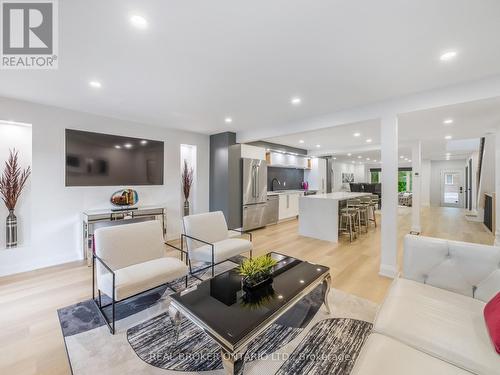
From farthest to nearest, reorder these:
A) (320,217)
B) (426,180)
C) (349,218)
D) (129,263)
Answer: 1. (426,180)
2. (320,217)
3. (349,218)
4. (129,263)

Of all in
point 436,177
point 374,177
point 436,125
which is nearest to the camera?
point 436,125

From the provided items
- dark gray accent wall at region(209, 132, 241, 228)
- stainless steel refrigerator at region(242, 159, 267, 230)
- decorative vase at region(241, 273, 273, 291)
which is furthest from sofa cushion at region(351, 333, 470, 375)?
stainless steel refrigerator at region(242, 159, 267, 230)

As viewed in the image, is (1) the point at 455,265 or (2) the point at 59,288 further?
(2) the point at 59,288

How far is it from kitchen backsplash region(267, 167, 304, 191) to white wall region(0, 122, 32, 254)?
6.05 meters

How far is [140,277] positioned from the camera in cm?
217

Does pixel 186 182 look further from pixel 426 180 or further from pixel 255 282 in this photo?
pixel 426 180

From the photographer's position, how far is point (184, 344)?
1888mm

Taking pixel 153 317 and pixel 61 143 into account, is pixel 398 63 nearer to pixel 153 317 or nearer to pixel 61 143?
pixel 153 317

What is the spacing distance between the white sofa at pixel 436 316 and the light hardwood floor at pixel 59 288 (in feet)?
2.83

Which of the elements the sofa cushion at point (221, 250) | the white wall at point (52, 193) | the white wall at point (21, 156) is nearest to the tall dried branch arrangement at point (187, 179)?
the white wall at point (52, 193)

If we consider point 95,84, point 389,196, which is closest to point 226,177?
point 95,84

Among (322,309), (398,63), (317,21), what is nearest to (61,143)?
(317,21)

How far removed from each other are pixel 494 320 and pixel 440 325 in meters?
0.26

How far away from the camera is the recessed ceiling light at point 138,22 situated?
1.66 m
